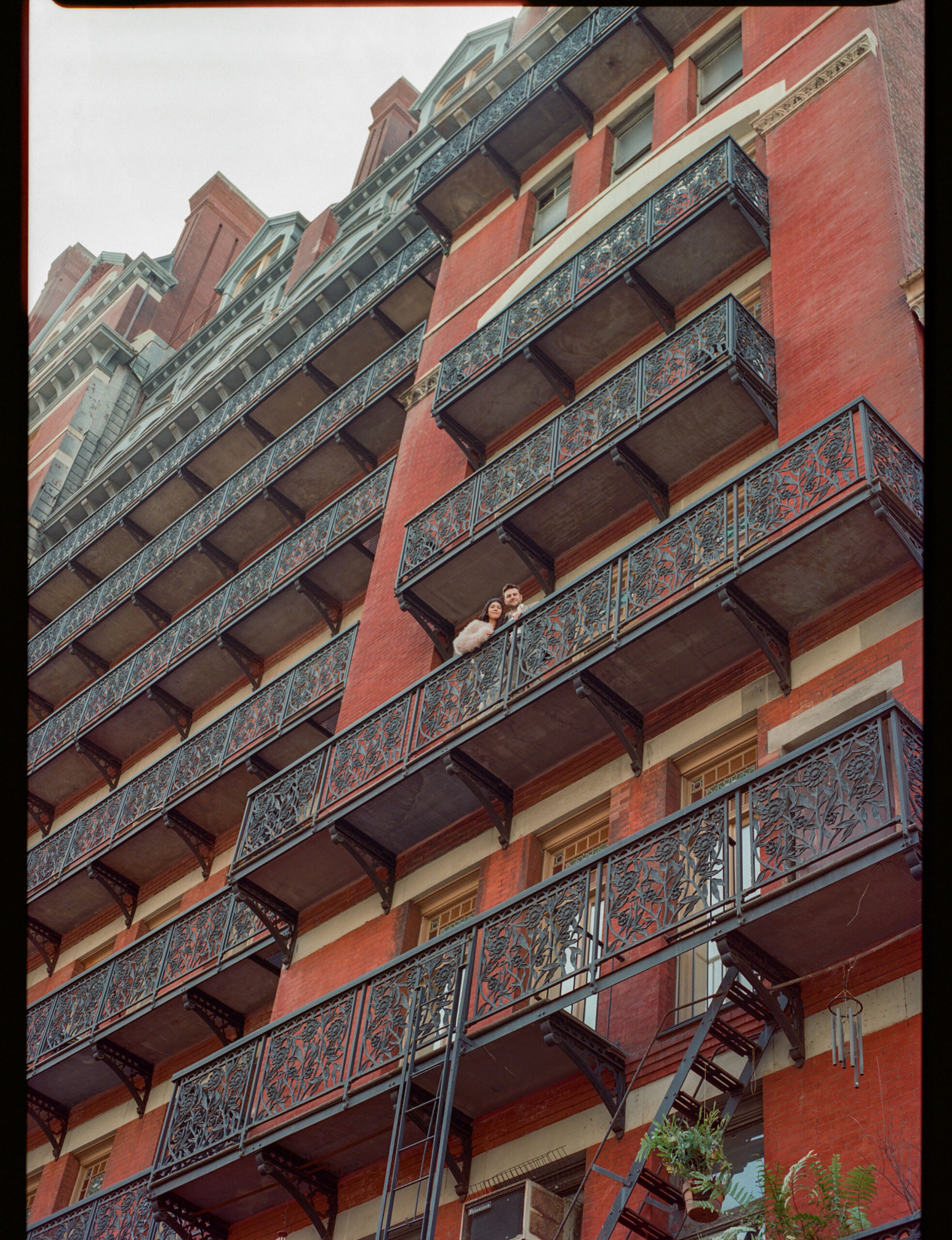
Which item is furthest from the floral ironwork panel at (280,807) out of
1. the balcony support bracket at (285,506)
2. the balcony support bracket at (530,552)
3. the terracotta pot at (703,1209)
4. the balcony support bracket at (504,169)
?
the balcony support bracket at (504,169)

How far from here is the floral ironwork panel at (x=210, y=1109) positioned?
15.1 meters

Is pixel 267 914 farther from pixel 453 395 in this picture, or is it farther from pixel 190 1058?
pixel 453 395

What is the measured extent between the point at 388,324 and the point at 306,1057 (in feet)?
60.6

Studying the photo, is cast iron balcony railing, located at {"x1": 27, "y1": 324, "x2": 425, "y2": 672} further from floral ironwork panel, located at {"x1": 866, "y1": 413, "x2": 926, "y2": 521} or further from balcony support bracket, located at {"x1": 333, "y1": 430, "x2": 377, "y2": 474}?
floral ironwork panel, located at {"x1": 866, "y1": 413, "x2": 926, "y2": 521}

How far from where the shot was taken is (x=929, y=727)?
9.20 feet

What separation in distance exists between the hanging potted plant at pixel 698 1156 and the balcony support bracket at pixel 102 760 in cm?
2186

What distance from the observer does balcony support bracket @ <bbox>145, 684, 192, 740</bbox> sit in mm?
27859

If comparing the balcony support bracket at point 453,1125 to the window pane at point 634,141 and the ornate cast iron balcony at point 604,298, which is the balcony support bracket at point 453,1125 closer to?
the ornate cast iron balcony at point 604,298

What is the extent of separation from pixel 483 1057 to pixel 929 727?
10616 mm

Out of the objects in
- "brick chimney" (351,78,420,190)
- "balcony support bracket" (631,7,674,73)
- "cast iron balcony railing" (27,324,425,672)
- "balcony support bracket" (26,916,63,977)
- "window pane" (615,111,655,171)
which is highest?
"brick chimney" (351,78,420,190)

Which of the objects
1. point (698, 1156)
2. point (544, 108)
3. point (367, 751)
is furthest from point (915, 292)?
point (544, 108)

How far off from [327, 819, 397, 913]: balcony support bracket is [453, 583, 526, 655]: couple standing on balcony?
266 centimetres

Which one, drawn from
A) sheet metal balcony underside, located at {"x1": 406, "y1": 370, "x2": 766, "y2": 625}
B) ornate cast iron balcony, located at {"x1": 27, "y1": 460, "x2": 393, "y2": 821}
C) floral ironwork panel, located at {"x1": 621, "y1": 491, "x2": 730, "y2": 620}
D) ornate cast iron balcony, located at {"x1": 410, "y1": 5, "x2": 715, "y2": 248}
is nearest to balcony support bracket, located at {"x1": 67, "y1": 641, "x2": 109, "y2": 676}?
ornate cast iron balcony, located at {"x1": 27, "y1": 460, "x2": 393, "y2": 821}

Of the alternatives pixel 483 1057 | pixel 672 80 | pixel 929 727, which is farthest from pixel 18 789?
pixel 672 80
